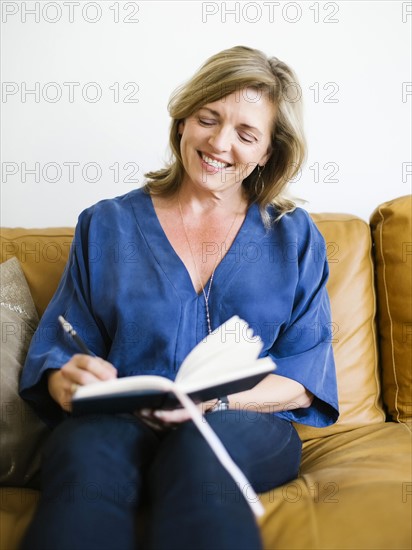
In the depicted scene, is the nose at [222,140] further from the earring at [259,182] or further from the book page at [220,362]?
the book page at [220,362]

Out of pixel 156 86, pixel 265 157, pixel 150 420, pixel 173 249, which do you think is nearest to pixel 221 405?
pixel 150 420

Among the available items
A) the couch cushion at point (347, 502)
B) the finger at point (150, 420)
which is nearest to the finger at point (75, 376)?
the finger at point (150, 420)

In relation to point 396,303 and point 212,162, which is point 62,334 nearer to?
point 212,162

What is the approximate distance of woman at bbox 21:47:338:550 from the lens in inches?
47.9

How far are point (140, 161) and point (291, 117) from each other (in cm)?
59

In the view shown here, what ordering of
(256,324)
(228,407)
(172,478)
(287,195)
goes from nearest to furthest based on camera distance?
(172,478) → (228,407) → (256,324) → (287,195)

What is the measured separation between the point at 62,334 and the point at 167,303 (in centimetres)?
23

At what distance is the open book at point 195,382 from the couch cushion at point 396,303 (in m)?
0.60

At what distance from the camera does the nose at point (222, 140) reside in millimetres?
1391

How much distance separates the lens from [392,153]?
1959 millimetres

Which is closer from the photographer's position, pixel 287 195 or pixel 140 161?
pixel 287 195

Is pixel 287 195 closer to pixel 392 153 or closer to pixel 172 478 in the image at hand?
pixel 392 153

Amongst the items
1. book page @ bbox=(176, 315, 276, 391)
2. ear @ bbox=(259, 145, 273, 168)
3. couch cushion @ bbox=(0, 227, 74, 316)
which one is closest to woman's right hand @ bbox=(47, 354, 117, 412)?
book page @ bbox=(176, 315, 276, 391)

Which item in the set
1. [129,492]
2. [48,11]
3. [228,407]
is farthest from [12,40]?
[129,492]
